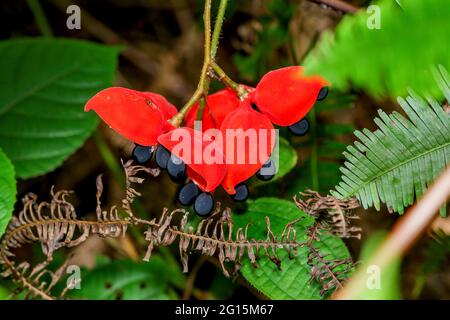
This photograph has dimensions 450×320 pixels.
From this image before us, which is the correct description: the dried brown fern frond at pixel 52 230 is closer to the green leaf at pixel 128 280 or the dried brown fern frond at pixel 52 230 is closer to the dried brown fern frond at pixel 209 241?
the dried brown fern frond at pixel 209 241


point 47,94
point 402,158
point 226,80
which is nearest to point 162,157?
point 226,80

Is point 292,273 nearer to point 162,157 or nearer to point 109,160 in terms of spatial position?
point 162,157

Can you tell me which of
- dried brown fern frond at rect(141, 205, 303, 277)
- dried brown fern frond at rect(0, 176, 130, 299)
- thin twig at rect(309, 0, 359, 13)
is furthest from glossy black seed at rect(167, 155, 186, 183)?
thin twig at rect(309, 0, 359, 13)

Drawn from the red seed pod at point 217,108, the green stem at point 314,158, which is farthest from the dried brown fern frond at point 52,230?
the green stem at point 314,158

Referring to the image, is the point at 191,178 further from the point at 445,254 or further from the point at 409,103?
the point at 445,254

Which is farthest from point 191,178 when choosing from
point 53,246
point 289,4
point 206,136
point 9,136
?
point 289,4

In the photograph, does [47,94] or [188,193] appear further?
[47,94]
